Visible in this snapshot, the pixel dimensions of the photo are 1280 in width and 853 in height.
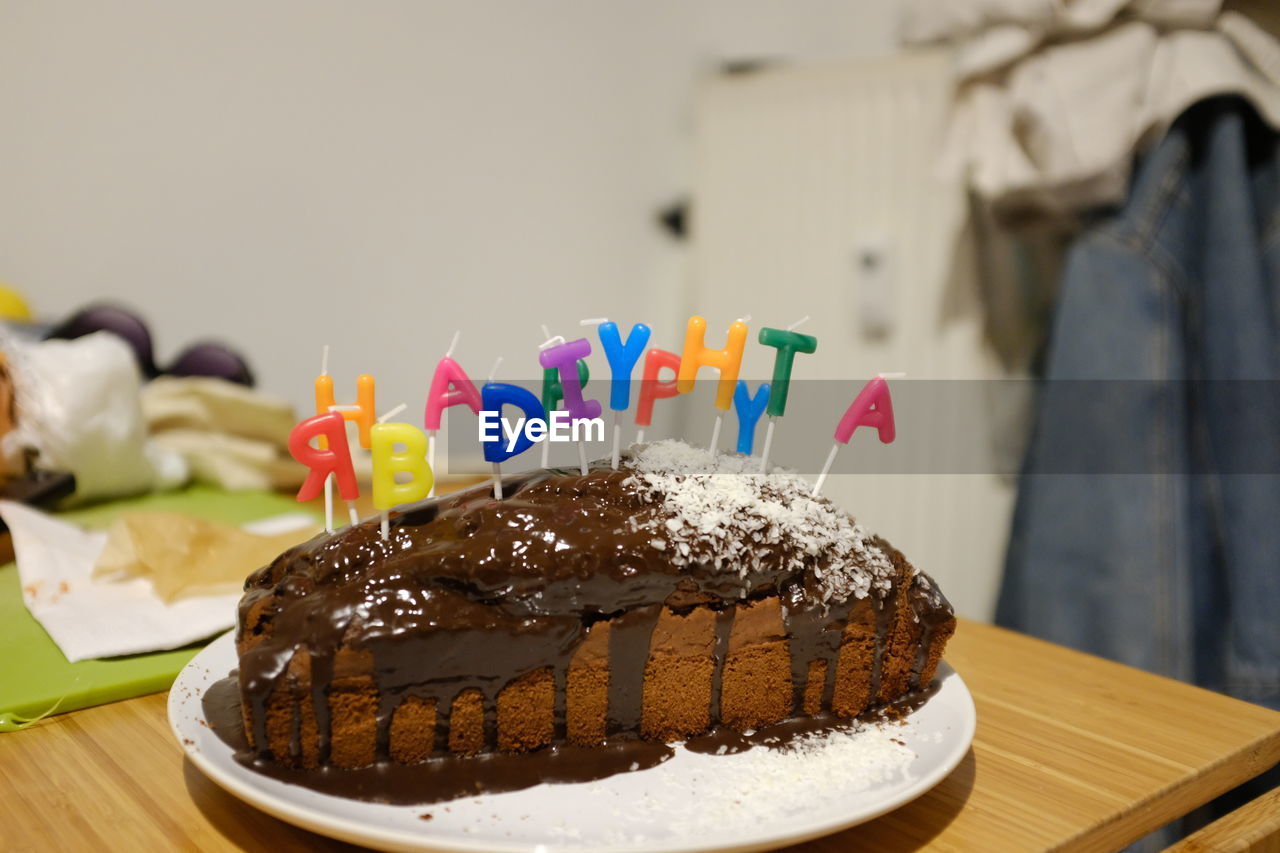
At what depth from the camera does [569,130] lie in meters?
2.40

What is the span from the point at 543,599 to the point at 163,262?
57.7 inches

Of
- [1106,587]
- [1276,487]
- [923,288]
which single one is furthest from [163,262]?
[1276,487]

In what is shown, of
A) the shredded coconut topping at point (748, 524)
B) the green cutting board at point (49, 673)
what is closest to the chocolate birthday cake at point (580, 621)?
the shredded coconut topping at point (748, 524)

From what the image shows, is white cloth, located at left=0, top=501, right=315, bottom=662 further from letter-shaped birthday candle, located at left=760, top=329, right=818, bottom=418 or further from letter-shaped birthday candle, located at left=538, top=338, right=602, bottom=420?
letter-shaped birthday candle, located at left=760, top=329, right=818, bottom=418

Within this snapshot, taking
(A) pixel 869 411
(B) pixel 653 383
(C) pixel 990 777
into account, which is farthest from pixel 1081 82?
(C) pixel 990 777

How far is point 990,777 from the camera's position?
2.54ft

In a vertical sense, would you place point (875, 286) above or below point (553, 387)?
above

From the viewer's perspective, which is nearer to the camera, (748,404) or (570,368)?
(570,368)

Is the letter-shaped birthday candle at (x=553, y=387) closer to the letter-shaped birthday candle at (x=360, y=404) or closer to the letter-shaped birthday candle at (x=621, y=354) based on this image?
the letter-shaped birthday candle at (x=621, y=354)

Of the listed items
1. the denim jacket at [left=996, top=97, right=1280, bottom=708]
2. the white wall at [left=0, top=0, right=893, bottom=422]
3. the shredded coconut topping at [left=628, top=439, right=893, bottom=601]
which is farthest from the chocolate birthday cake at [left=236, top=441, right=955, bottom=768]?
the white wall at [left=0, top=0, right=893, bottom=422]

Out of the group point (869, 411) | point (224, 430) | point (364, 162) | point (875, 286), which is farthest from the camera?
point (364, 162)

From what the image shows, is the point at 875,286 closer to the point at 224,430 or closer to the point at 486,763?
the point at 224,430

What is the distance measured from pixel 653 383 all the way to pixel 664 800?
0.37 m

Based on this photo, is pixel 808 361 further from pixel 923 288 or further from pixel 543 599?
pixel 543 599
